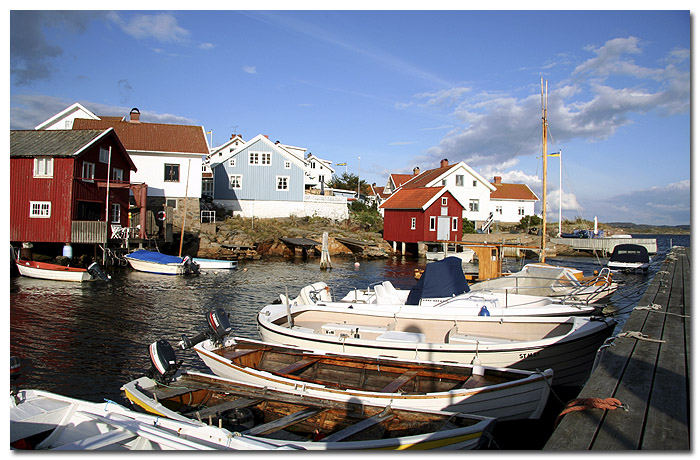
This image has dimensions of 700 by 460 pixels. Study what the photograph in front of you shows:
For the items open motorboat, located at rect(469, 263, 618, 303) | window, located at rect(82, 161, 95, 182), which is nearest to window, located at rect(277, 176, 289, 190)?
window, located at rect(82, 161, 95, 182)

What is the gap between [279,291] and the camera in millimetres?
24281

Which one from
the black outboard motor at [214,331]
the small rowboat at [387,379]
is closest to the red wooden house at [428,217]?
the black outboard motor at [214,331]

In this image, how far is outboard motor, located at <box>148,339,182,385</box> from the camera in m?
8.48

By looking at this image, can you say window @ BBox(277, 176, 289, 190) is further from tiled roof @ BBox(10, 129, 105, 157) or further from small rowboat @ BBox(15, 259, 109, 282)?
small rowboat @ BBox(15, 259, 109, 282)

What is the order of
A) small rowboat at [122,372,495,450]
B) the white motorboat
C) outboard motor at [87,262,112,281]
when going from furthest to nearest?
outboard motor at [87,262,112,281], the white motorboat, small rowboat at [122,372,495,450]

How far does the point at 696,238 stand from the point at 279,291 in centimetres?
2002

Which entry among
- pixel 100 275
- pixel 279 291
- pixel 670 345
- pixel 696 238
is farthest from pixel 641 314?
pixel 100 275

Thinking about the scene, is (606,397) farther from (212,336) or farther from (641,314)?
(212,336)

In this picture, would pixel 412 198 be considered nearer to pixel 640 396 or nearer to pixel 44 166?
pixel 44 166

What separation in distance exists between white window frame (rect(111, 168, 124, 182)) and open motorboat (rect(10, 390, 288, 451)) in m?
28.5

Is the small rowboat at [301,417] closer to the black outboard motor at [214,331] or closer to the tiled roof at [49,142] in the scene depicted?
the black outboard motor at [214,331]

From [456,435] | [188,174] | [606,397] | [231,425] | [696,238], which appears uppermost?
[188,174]

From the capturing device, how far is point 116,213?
107 feet

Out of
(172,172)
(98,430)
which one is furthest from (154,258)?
(98,430)
